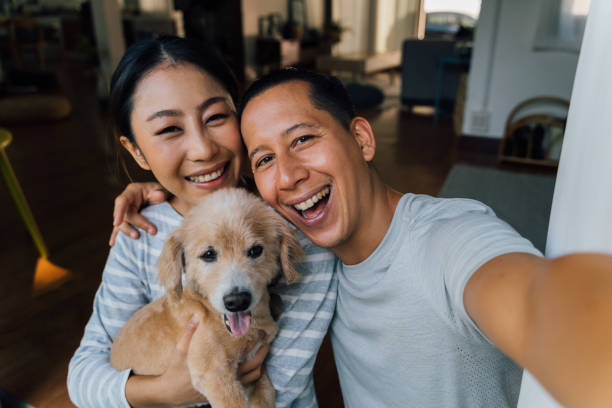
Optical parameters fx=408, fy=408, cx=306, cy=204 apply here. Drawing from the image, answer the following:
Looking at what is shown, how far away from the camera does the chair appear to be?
178 inches

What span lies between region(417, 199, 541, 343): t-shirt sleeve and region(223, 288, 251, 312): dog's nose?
0.36m

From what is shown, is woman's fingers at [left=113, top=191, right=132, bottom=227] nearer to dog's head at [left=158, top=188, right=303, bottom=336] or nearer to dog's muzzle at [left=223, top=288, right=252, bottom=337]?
dog's head at [left=158, top=188, right=303, bottom=336]

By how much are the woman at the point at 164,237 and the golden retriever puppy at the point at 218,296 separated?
38mm

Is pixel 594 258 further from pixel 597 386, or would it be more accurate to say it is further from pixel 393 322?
pixel 393 322

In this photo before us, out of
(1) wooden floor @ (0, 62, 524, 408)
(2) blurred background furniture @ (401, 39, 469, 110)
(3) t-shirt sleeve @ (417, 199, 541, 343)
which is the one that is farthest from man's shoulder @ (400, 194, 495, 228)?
(2) blurred background furniture @ (401, 39, 469, 110)

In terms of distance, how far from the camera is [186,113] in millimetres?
933

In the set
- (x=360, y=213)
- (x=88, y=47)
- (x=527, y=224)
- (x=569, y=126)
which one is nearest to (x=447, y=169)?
(x=527, y=224)

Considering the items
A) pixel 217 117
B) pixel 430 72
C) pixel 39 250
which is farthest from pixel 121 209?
pixel 430 72

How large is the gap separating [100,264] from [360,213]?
2507 millimetres

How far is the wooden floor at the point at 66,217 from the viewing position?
2.03m

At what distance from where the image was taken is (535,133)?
179 inches

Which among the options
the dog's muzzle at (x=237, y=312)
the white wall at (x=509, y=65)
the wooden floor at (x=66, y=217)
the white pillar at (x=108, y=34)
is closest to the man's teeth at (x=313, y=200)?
the dog's muzzle at (x=237, y=312)

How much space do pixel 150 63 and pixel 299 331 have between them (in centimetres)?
72

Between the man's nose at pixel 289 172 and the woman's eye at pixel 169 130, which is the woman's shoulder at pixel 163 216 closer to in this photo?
the woman's eye at pixel 169 130
